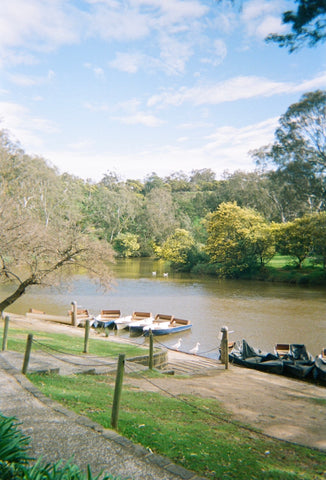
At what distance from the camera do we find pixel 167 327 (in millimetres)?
23156

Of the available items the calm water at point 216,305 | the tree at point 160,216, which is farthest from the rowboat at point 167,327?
the tree at point 160,216

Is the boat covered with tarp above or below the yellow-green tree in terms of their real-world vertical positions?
below

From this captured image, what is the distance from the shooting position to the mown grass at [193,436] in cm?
549

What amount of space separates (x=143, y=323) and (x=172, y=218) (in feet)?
199

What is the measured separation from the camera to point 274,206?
70.1m

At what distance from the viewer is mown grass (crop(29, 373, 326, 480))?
18.0 ft

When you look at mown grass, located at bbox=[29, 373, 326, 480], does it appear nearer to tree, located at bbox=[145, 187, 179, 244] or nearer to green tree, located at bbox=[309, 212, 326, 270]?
green tree, located at bbox=[309, 212, 326, 270]

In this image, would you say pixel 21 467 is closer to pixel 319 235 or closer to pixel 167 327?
pixel 167 327

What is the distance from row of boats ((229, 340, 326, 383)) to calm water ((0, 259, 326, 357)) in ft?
4.30

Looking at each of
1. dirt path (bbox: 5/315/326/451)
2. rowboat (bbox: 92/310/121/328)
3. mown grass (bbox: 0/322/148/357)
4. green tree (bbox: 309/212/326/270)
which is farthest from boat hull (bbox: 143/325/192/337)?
green tree (bbox: 309/212/326/270)

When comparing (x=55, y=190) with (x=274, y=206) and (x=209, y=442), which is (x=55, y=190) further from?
(x=209, y=442)

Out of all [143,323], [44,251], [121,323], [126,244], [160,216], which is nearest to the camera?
[44,251]

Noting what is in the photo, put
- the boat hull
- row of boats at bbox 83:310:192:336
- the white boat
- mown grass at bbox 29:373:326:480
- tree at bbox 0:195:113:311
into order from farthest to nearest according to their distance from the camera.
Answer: the white boat
row of boats at bbox 83:310:192:336
the boat hull
tree at bbox 0:195:113:311
mown grass at bbox 29:373:326:480

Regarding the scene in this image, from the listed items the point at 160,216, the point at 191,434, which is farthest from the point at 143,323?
the point at 160,216
